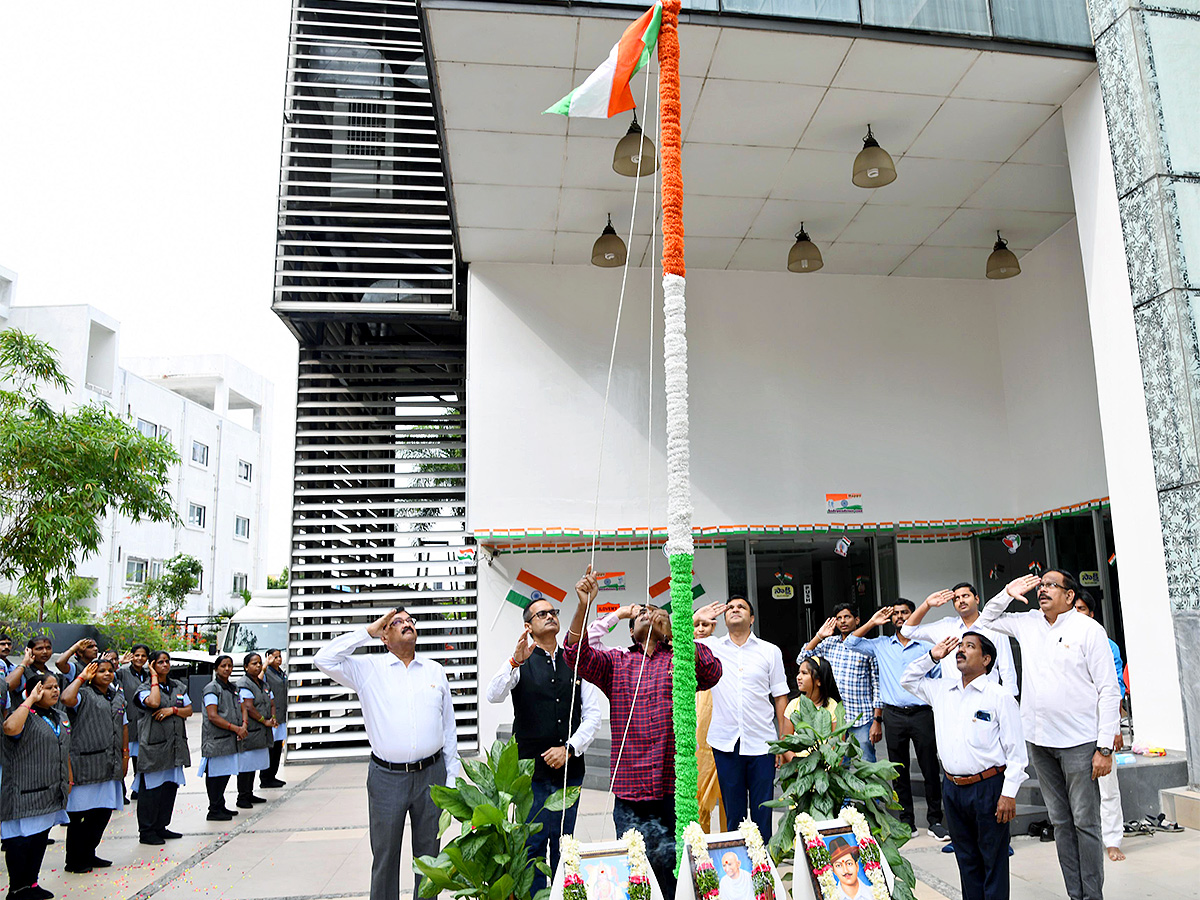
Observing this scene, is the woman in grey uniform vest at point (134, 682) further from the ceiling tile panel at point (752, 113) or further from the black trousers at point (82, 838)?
the ceiling tile panel at point (752, 113)

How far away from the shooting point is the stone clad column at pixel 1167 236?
5.87 metres

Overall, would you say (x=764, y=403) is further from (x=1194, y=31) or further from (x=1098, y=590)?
(x=1194, y=31)

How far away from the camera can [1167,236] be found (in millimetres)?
6195

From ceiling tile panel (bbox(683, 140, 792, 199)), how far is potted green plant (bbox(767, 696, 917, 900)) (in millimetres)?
5660

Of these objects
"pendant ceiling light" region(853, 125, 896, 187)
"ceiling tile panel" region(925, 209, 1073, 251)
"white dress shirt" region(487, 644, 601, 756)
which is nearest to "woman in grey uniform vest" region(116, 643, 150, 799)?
"white dress shirt" region(487, 644, 601, 756)

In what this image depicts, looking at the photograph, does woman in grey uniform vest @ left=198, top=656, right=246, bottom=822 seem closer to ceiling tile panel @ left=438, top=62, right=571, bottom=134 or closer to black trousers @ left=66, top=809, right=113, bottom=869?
black trousers @ left=66, top=809, right=113, bottom=869

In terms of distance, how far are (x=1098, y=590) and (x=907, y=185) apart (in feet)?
14.4

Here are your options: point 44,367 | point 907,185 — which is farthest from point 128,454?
point 907,185

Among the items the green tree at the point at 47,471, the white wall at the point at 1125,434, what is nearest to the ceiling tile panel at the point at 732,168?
the white wall at the point at 1125,434

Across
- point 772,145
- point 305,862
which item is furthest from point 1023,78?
point 305,862

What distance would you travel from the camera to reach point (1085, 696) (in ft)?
13.5

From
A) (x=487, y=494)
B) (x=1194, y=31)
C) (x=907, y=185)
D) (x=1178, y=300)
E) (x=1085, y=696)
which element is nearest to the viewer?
(x=1085, y=696)

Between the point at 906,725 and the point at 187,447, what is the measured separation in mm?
34194

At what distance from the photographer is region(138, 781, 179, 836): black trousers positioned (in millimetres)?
6672
